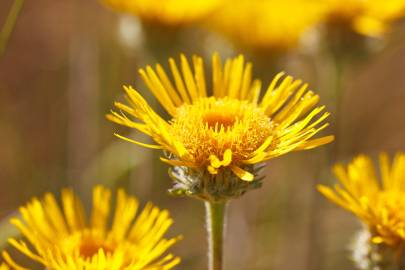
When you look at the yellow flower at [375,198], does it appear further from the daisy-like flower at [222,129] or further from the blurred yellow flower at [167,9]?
the blurred yellow flower at [167,9]

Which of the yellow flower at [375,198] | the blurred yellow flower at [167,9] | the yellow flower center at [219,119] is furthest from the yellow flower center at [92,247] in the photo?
the blurred yellow flower at [167,9]

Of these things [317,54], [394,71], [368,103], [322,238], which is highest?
[394,71]

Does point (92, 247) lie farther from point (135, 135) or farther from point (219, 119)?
point (135, 135)

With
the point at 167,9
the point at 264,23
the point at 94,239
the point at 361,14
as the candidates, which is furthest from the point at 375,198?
the point at 264,23

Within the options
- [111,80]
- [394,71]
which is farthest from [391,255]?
[394,71]

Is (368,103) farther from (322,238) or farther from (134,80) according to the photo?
(322,238)
